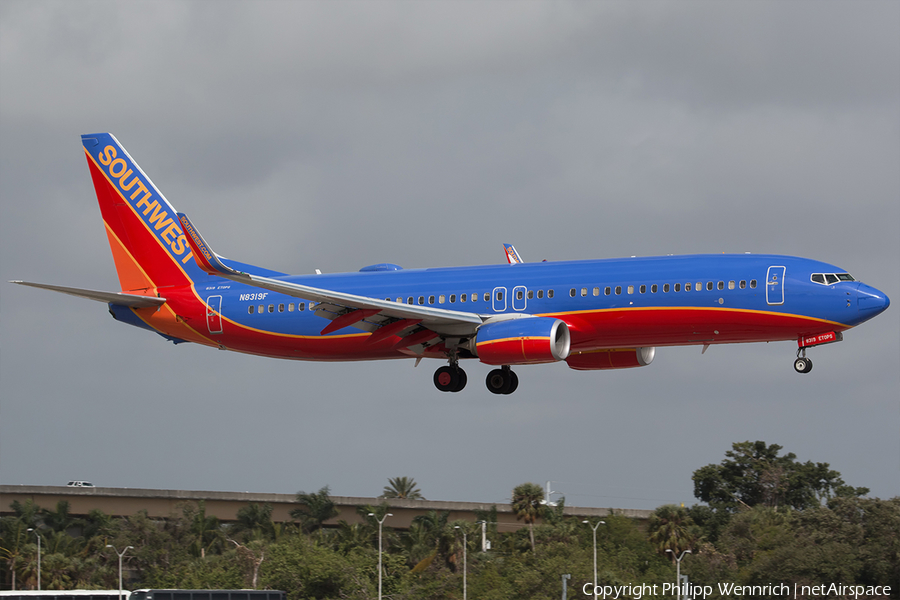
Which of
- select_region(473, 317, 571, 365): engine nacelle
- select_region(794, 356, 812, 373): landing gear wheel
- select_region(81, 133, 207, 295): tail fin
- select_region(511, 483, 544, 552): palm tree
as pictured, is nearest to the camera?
select_region(473, 317, 571, 365): engine nacelle

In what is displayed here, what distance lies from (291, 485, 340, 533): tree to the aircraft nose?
78.4 m

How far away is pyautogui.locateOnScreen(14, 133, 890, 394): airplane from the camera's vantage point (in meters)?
41.8

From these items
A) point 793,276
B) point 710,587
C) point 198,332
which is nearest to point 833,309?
point 793,276

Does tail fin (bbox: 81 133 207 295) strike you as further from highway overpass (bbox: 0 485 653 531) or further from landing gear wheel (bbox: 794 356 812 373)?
highway overpass (bbox: 0 485 653 531)

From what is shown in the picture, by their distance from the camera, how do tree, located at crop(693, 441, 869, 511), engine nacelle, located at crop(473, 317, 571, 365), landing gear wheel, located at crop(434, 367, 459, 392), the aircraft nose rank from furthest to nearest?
tree, located at crop(693, 441, 869, 511) → landing gear wheel, located at crop(434, 367, 459, 392) → engine nacelle, located at crop(473, 317, 571, 365) → the aircraft nose

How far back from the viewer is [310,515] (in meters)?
112

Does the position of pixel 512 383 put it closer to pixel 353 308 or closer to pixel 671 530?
pixel 353 308

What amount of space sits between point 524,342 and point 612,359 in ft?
28.0

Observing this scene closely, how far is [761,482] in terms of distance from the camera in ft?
454

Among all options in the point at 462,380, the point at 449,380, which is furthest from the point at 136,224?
the point at 462,380

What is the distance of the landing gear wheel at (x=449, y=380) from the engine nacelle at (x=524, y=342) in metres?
4.38

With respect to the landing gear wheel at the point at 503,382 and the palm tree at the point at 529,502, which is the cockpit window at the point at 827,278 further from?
the palm tree at the point at 529,502

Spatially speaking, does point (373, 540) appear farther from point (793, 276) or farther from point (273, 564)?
point (793, 276)

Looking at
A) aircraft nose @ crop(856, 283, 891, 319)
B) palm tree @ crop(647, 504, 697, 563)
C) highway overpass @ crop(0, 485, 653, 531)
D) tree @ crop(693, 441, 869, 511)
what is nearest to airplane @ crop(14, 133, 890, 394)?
aircraft nose @ crop(856, 283, 891, 319)
